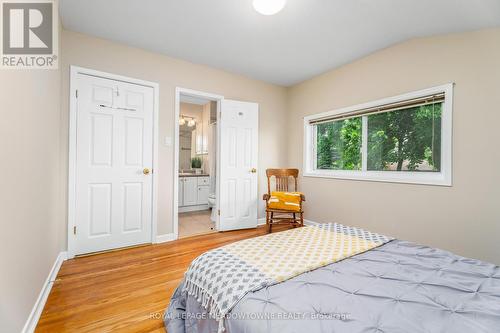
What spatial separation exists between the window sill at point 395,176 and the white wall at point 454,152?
0.19 ft

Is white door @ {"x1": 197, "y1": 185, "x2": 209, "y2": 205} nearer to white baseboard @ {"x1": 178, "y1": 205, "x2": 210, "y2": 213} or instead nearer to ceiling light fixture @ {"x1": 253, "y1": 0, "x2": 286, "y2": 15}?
white baseboard @ {"x1": 178, "y1": 205, "x2": 210, "y2": 213}

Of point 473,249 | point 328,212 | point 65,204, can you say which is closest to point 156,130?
point 65,204

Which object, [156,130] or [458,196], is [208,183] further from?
[458,196]

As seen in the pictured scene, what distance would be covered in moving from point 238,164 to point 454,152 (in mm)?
2568

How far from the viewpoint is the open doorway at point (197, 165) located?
13.4ft

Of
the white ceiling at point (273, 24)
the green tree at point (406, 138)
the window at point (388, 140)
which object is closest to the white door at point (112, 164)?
the white ceiling at point (273, 24)

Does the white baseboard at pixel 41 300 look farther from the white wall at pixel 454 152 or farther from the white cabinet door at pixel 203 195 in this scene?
the white wall at pixel 454 152

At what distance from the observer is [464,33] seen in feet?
6.98

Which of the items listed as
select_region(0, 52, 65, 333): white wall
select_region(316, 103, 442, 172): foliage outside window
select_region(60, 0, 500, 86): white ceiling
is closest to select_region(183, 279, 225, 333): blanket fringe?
select_region(0, 52, 65, 333): white wall

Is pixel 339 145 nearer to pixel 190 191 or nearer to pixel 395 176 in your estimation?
pixel 395 176

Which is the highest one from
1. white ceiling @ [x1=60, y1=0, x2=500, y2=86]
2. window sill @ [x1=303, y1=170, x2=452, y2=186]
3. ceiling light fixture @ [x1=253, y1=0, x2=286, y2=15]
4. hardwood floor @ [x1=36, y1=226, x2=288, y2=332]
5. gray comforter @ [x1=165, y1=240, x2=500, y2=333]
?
white ceiling @ [x1=60, y1=0, x2=500, y2=86]

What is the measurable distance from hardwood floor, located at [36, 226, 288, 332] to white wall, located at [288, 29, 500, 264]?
2.17 m

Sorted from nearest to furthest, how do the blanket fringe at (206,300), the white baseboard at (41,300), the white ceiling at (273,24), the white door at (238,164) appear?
1. the blanket fringe at (206,300)
2. the white baseboard at (41,300)
3. the white ceiling at (273,24)
4. the white door at (238,164)

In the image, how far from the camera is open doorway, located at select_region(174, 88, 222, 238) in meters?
4.09
